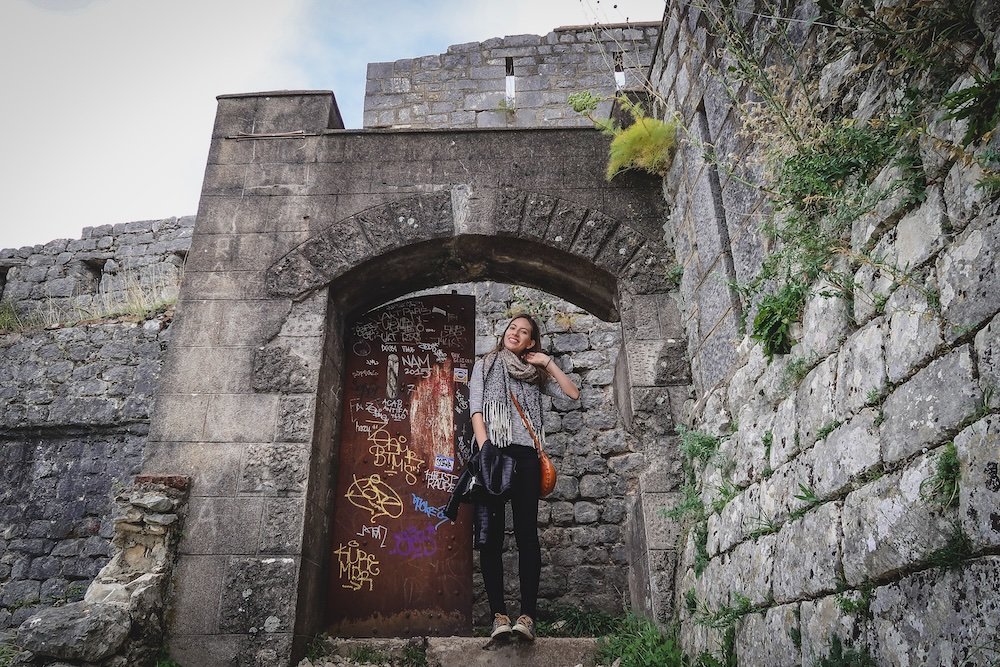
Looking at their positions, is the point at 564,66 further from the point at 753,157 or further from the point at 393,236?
the point at 753,157

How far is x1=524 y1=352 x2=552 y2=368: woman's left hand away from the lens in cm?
439

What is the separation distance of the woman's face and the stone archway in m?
0.48

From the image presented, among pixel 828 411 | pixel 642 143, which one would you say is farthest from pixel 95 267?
pixel 828 411

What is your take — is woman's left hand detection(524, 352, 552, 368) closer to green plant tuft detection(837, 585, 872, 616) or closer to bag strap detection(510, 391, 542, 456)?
bag strap detection(510, 391, 542, 456)

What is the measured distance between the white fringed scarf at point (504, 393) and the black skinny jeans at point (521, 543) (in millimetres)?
134

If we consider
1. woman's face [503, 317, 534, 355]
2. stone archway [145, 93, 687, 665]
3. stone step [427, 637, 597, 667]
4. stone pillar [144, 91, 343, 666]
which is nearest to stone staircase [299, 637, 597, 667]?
stone step [427, 637, 597, 667]

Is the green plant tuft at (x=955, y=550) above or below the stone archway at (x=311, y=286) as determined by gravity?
below

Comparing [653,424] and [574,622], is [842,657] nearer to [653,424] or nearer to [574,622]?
[653,424]

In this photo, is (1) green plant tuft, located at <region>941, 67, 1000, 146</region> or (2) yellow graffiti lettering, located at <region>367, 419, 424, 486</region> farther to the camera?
(2) yellow graffiti lettering, located at <region>367, 419, 424, 486</region>

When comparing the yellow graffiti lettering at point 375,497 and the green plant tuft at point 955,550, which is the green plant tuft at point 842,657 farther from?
the yellow graffiti lettering at point 375,497

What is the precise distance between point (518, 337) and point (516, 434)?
0.69 m

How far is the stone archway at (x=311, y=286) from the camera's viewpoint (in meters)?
3.77

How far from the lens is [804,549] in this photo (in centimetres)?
225

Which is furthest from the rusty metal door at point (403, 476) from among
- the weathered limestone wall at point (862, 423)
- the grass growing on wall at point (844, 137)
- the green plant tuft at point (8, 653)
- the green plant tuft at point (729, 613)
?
the grass growing on wall at point (844, 137)
